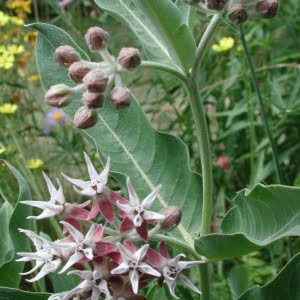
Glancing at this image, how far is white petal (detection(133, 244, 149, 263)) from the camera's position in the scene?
82 centimetres

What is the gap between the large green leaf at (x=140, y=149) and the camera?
3.48ft

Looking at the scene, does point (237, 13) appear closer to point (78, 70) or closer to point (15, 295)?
point (78, 70)

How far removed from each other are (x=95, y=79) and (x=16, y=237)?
0.32 meters

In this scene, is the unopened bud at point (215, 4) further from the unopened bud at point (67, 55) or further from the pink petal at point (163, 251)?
the pink petal at point (163, 251)

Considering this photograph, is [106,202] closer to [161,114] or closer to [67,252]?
[67,252]

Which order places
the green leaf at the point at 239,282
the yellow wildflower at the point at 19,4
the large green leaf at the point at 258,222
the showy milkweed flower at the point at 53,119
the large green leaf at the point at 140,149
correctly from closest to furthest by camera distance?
the large green leaf at the point at 258,222 < the large green leaf at the point at 140,149 < the green leaf at the point at 239,282 < the showy milkweed flower at the point at 53,119 < the yellow wildflower at the point at 19,4

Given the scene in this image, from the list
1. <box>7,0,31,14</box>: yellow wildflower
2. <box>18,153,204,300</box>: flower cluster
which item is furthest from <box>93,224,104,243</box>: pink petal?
<box>7,0,31,14</box>: yellow wildflower

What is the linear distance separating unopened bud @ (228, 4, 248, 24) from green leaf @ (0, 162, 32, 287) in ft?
1.26

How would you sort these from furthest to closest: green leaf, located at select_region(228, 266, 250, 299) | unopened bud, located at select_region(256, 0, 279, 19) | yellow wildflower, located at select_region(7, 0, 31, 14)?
yellow wildflower, located at select_region(7, 0, 31, 14)
green leaf, located at select_region(228, 266, 250, 299)
unopened bud, located at select_region(256, 0, 279, 19)

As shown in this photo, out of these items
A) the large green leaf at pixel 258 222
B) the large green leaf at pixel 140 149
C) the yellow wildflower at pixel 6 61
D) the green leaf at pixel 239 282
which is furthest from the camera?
the yellow wildflower at pixel 6 61

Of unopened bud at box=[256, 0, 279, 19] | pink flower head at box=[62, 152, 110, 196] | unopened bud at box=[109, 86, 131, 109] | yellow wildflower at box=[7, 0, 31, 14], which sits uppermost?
unopened bud at box=[256, 0, 279, 19]

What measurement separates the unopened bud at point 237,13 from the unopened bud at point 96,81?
0.64ft

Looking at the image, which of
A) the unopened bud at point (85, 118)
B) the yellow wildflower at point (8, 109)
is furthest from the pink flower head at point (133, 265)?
the yellow wildflower at point (8, 109)

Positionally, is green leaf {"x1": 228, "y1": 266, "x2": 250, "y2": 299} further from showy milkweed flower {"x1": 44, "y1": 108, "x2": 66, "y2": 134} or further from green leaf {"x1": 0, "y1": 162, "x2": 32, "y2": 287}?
showy milkweed flower {"x1": 44, "y1": 108, "x2": 66, "y2": 134}
